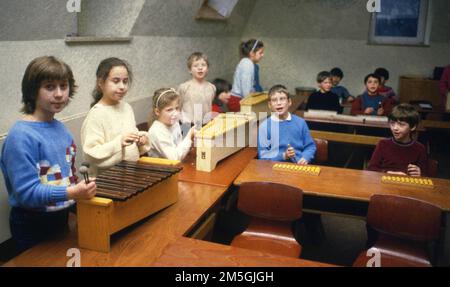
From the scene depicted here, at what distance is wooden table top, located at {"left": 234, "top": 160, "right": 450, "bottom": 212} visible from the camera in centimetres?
266

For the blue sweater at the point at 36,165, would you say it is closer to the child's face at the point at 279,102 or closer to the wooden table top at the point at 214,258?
the wooden table top at the point at 214,258

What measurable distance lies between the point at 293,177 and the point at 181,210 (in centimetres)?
94

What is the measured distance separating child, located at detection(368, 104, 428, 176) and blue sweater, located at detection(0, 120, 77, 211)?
2439mm

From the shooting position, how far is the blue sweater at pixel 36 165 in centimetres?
179

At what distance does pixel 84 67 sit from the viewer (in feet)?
12.1

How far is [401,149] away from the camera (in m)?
3.33

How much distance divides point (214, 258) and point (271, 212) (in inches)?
36.9

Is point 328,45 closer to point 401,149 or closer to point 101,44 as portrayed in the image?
point 401,149

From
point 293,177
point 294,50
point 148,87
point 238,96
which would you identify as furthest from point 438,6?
point 293,177

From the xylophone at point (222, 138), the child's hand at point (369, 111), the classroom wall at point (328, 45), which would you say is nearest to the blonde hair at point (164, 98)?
the xylophone at point (222, 138)

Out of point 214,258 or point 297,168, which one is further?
point 297,168

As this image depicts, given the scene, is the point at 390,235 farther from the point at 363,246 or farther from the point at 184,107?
the point at 184,107

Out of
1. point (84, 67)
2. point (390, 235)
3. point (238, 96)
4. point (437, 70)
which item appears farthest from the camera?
point (437, 70)

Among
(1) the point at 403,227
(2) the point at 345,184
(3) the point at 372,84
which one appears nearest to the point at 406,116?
(2) the point at 345,184
